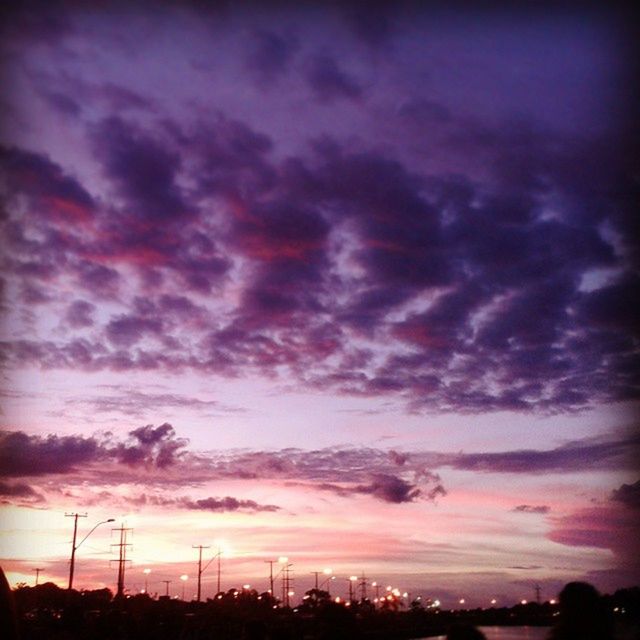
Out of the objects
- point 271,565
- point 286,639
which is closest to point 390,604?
point 271,565

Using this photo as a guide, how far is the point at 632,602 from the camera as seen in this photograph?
37.4 m

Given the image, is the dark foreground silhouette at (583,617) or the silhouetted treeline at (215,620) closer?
the dark foreground silhouette at (583,617)

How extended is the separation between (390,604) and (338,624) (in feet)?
392

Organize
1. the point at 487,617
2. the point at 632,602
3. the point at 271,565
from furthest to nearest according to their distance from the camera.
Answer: the point at 487,617
the point at 271,565
the point at 632,602

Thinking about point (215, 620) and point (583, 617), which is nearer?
point (583, 617)

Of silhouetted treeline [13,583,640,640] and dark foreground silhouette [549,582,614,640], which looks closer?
dark foreground silhouette [549,582,614,640]

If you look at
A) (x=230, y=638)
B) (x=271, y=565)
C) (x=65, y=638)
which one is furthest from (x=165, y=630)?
(x=271, y=565)

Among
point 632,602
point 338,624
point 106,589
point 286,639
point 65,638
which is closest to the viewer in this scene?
point 338,624

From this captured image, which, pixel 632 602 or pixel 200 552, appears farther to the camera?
pixel 200 552

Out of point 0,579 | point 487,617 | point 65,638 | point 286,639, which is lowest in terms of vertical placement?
point 487,617

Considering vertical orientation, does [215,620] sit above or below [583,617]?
below

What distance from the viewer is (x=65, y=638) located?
28891mm

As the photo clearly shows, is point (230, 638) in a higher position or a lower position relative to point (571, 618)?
lower

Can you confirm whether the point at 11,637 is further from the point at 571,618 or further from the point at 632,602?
the point at 632,602
